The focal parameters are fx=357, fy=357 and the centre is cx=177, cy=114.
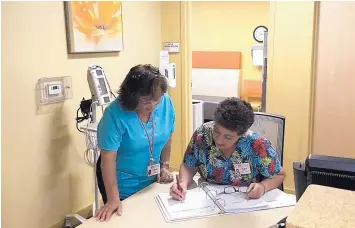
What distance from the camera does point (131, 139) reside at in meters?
1.65

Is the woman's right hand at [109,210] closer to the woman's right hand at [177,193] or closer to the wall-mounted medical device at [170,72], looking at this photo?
the woman's right hand at [177,193]

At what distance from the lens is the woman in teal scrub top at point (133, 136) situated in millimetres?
1579

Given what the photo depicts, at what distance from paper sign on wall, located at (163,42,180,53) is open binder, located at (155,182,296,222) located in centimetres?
227

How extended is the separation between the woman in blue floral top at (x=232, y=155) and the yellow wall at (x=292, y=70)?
172 cm

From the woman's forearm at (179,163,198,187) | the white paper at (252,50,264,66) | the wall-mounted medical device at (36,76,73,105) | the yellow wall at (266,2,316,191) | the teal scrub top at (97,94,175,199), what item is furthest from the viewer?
the white paper at (252,50,264,66)

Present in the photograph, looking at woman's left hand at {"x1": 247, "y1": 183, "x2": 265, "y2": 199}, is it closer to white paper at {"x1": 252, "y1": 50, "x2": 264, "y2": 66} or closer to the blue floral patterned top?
the blue floral patterned top

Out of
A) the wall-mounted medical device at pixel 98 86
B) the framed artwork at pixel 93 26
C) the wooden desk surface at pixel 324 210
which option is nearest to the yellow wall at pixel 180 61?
the framed artwork at pixel 93 26

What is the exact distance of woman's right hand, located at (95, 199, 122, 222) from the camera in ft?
4.74

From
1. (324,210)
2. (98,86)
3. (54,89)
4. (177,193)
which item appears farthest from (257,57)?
(324,210)

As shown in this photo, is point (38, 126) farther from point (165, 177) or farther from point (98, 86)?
point (165, 177)

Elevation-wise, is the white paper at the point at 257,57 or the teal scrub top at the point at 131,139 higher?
the white paper at the point at 257,57

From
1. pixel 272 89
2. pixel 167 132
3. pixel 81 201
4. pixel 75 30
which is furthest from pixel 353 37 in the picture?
pixel 81 201

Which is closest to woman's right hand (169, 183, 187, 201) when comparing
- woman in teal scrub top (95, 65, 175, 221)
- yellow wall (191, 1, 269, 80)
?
woman in teal scrub top (95, 65, 175, 221)

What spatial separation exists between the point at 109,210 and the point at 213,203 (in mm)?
437
